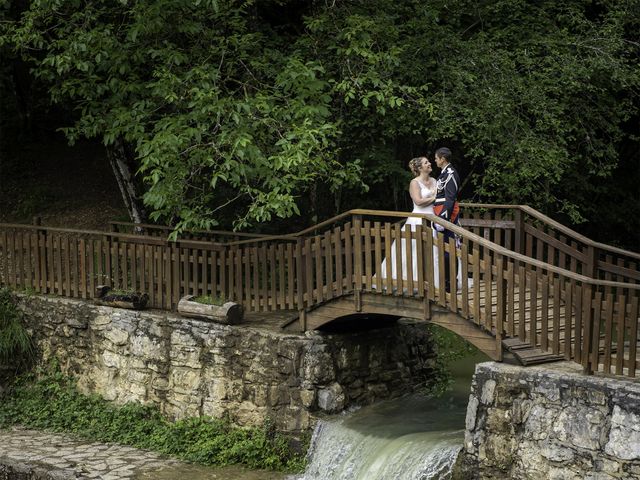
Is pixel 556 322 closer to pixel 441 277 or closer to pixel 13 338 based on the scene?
pixel 441 277

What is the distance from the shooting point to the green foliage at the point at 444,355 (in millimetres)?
13500

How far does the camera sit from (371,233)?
11578 millimetres

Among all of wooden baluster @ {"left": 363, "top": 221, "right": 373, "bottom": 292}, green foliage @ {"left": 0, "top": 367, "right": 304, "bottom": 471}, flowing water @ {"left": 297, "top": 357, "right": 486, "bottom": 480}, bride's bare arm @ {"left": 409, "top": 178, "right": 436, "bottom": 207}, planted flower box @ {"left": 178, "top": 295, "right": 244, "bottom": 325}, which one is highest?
bride's bare arm @ {"left": 409, "top": 178, "right": 436, "bottom": 207}

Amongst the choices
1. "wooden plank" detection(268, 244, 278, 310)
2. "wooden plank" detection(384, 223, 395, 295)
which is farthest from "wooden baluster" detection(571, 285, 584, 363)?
"wooden plank" detection(268, 244, 278, 310)

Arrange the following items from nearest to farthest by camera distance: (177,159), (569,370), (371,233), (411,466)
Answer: (569,370) < (411,466) < (371,233) < (177,159)

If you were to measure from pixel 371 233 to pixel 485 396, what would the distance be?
Answer: 2.49 meters

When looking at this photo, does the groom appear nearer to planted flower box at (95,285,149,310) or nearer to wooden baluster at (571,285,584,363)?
wooden baluster at (571,285,584,363)

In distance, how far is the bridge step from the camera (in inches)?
392

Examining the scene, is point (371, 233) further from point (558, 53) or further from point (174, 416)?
point (558, 53)

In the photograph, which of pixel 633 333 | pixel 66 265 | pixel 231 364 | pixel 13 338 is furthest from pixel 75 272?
pixel 633 333

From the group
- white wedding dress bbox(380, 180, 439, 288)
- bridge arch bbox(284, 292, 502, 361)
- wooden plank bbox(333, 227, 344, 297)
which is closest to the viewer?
bridge arch bbox(284, 292, 502, 361)

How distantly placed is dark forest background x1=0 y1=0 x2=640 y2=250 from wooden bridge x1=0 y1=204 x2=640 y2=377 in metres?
0.75

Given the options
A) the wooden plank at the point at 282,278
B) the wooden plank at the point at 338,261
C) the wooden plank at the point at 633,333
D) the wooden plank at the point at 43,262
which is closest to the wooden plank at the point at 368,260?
the wooden plank at the point at 338,261

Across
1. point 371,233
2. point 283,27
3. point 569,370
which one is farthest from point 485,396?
point 283,27
